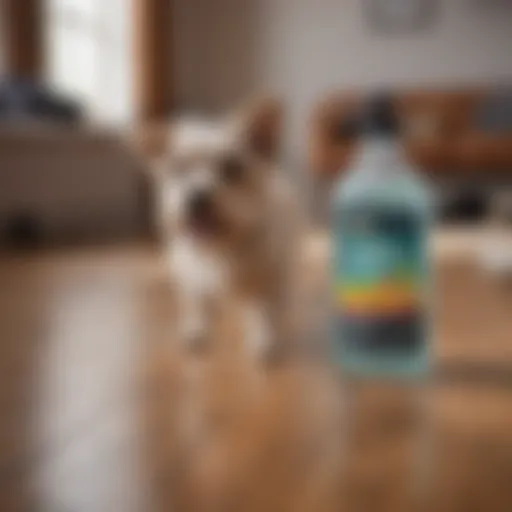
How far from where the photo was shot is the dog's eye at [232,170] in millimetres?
1700

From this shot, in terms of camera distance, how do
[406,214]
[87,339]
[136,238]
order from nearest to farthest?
[406,214] < [87,339] < [136,238]

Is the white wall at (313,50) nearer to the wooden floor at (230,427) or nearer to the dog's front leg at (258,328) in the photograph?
the wooden floor at (230,427)

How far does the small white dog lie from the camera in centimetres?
169

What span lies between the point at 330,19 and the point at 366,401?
3.41 m

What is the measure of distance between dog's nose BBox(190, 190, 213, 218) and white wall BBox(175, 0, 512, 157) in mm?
2990

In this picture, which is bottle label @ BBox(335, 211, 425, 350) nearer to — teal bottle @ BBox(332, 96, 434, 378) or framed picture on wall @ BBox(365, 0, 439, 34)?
teal bottle @ BBox(332, 96, 434, 378)

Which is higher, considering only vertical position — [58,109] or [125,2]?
[125,2]

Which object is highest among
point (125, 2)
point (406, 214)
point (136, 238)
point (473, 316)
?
point (125, 2)

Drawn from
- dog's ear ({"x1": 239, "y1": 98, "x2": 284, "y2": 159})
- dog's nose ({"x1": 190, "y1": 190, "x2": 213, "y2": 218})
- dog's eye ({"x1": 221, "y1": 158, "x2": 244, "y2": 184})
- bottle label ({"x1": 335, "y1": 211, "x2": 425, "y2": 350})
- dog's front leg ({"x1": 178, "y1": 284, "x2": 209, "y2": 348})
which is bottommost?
dog's front leg ({"x1": 178, "y1": 284, "x2": 209, "y2": 348})

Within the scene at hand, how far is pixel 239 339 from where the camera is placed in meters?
1.91

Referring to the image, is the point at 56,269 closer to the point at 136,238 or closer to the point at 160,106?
the point at 136,238

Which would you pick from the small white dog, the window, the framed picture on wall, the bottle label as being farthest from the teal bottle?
the framed picture on wall

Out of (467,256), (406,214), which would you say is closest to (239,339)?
(406,214)

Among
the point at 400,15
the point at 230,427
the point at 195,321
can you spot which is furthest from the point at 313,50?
the point at 230,427
